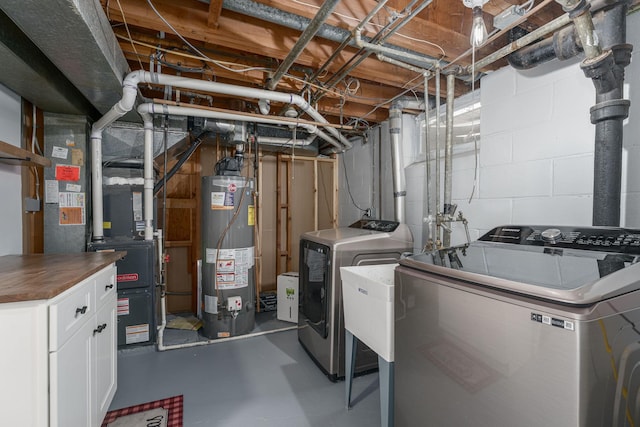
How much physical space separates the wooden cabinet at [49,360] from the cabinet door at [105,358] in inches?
3.5

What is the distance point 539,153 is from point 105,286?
105 inches

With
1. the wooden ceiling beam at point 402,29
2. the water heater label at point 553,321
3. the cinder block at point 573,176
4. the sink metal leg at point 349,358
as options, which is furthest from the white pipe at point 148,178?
the cinder block at point 573,176

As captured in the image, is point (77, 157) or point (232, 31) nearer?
point (232, 31)

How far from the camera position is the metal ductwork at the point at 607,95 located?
4.09 feet

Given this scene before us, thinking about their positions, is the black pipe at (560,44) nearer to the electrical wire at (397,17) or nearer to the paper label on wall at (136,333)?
the electrical wire at (397,17)

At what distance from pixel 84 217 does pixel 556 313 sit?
3120 mm

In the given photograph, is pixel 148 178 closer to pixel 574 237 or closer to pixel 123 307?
pixel 123 307

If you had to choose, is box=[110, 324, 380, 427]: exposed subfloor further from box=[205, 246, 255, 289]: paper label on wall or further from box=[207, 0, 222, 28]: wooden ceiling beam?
box=[207, 0, 222, 28]: wooden ceiling beam

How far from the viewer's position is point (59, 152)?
240 centimetres

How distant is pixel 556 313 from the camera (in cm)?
77

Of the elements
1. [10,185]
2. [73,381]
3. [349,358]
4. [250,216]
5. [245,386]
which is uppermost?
[10,185]

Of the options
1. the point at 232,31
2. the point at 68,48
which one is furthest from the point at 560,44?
the point at 68,48

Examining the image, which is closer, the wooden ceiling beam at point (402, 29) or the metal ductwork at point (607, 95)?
the metal ductwork at point (607, 95)

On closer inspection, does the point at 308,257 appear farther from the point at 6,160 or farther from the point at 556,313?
the point at 6,160
